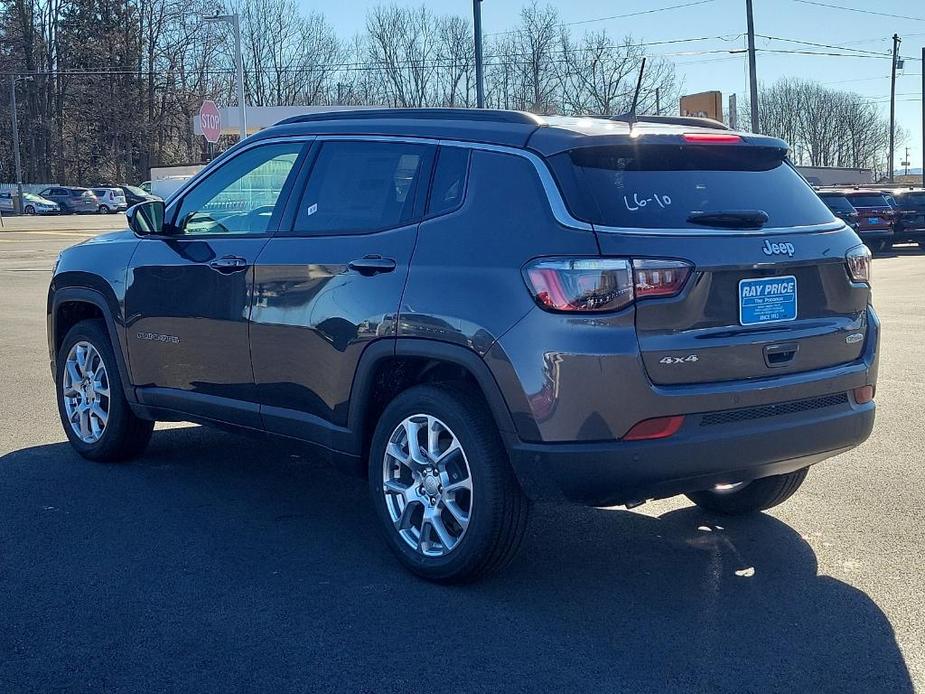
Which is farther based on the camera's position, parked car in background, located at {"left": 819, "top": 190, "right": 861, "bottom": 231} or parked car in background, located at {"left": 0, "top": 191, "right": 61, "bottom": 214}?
parked car in background, located at {"left": 0, "top": 191, "right": 61, "bottom": 214}

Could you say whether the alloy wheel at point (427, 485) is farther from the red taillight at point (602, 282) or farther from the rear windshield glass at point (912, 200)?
the rear windshield glass at point (912, 200)

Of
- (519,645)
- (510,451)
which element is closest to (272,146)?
(510,451)

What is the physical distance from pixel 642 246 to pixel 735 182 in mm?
734

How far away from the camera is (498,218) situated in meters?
4.22

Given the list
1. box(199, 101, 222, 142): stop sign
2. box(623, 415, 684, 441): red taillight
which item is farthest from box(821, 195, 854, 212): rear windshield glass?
box(623, 415, 684, 441): red taillight

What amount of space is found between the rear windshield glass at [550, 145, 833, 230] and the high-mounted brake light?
0.03 meters

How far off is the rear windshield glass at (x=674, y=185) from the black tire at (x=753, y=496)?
1.22 metres

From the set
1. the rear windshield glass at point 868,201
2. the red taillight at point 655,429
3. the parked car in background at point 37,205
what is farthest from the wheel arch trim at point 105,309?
the parked car in background at point 37,205

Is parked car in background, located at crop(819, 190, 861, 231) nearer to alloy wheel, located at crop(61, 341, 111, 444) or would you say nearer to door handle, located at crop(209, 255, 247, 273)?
alloy wheel, located at crop(61, 341, 111, 444)

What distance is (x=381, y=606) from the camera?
4.24 metres

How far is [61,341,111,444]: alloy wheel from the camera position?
252 inches

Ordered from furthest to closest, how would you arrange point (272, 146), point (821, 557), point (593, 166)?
point (272, 146)
point (821, 557)
point (593, 166)

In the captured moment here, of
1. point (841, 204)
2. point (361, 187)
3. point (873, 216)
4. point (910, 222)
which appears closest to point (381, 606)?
point (361, 187)

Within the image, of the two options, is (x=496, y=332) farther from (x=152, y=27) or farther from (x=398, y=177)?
(x=152, y=27)
